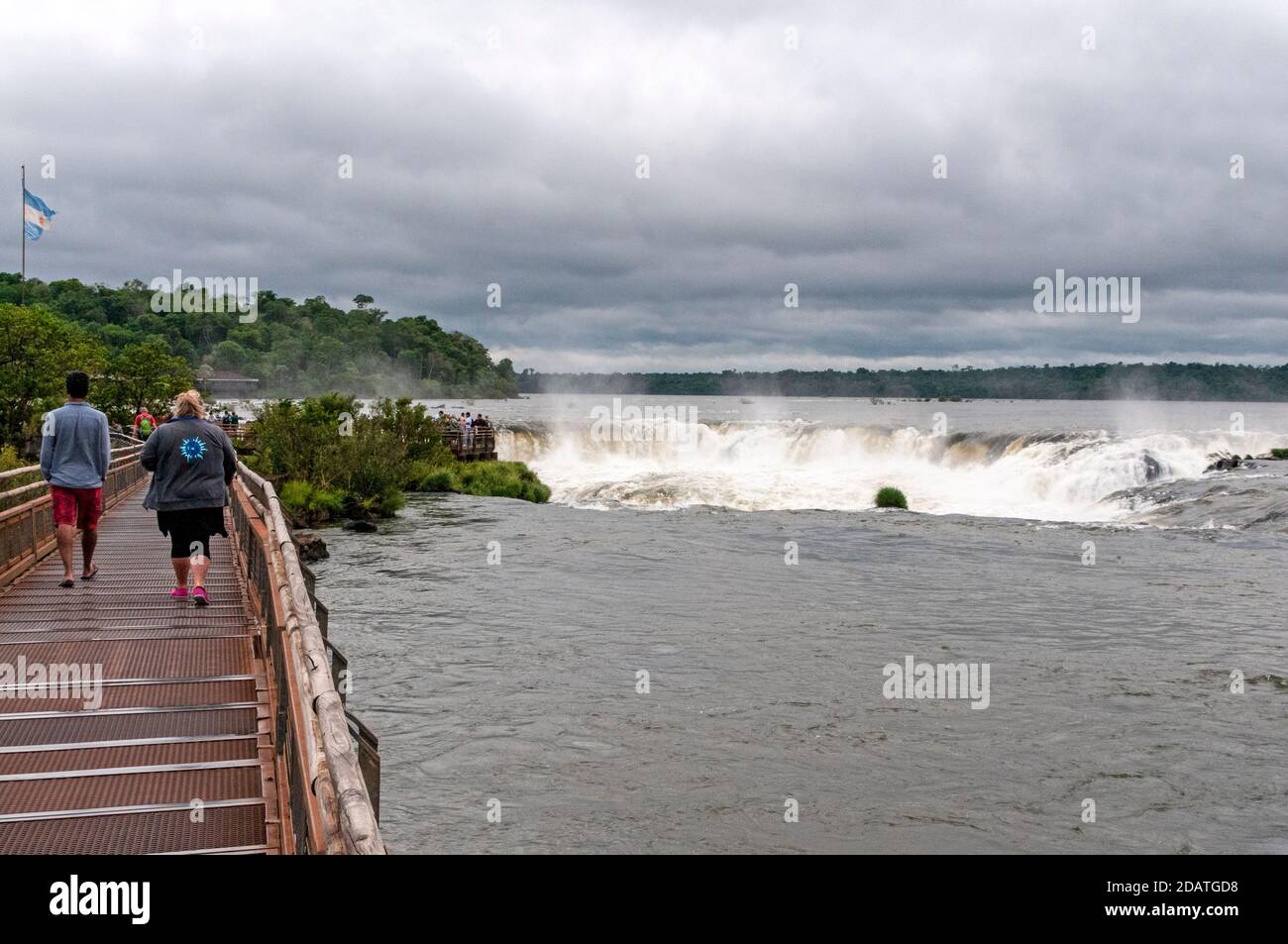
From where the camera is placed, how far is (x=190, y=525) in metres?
10.3

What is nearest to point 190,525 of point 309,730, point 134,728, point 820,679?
point 134,728

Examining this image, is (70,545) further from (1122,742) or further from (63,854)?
(1122,742)

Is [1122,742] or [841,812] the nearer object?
[841,812]

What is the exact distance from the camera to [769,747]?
1455 centimetres

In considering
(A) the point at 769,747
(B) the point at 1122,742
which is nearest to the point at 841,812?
(A) the point at 769,747

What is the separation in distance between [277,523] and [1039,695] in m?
12.0

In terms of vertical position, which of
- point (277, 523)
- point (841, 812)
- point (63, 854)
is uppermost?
point (277, 523)

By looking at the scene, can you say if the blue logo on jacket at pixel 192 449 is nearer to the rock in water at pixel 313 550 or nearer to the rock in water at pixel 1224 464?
the rock in water at pixel 313 550

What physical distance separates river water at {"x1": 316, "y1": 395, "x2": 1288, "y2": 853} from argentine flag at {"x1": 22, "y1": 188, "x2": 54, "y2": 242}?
2319 centimetres

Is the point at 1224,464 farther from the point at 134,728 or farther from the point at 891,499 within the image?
the point at 134,728

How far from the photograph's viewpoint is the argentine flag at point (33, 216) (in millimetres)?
48406

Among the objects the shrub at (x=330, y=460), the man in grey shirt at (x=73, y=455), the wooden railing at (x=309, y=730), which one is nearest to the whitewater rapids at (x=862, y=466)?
the shrub at (x=330, y=460)

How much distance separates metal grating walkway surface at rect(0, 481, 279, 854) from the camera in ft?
20.5

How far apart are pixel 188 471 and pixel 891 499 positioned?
3905cm
